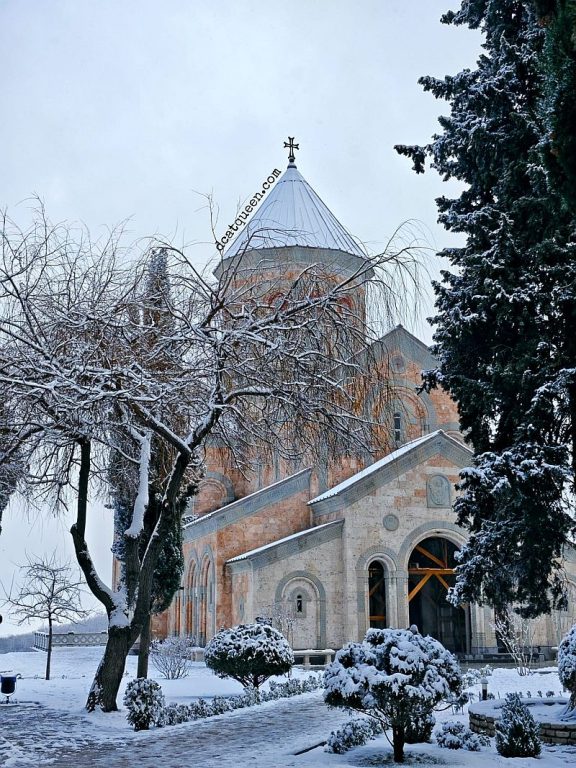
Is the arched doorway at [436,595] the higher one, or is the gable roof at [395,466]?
the gable roof at [395,466]

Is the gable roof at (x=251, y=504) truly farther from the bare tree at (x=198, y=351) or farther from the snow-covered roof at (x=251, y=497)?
the bare tree at (x=198, y=351)

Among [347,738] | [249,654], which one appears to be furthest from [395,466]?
[347,738]

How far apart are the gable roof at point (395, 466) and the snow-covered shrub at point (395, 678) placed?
50.0 feet

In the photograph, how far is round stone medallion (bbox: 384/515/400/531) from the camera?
24906mm

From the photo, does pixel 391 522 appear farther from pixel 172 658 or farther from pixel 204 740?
pixel 204 740

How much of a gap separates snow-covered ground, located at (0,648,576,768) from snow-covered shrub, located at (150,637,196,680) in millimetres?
2775

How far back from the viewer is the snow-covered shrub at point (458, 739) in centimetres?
970

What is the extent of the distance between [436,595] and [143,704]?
694 inches

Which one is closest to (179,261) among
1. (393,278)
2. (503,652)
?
(393,278)

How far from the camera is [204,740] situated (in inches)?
427

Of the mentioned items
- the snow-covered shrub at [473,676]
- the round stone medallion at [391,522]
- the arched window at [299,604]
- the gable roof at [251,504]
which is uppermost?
the gable roof at [251,504]

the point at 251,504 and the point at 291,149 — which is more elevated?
the point at 291,149

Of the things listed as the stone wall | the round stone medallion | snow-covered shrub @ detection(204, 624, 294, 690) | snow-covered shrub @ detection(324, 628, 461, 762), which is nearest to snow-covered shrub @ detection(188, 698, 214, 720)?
snow-covered shrub @ detection(204, 624, 294, 690)

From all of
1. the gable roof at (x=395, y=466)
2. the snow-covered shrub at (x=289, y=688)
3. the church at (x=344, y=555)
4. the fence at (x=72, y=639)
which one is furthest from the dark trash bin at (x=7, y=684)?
the fence at (x=72, y=639)
